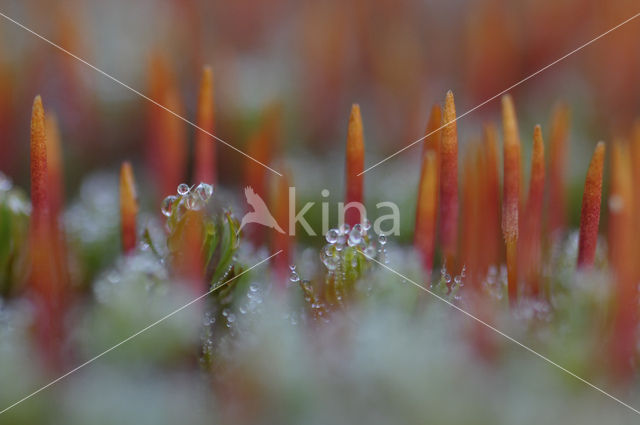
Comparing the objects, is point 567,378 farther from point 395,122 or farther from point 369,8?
point 369,8

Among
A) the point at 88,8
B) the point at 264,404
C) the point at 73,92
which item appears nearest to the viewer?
the point at 264,404

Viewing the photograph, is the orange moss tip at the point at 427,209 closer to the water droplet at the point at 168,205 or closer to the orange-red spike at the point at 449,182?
the orange-red spike at the point at 449,182

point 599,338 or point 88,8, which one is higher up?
point 88,8

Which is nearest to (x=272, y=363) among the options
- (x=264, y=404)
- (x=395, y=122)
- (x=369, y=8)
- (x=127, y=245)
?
(x=264, y=404)

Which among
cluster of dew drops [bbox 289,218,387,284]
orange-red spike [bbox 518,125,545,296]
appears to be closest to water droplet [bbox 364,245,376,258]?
cluster of dew drops [bbox 289,218,387,284]

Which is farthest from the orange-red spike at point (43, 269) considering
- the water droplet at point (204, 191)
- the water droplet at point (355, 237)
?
the water droplet at point (355, 237)

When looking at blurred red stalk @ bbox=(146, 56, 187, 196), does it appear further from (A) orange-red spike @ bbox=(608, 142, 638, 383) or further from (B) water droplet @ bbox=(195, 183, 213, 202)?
(A) orange-red spike @ bbox=(608, 142, 638, 383)

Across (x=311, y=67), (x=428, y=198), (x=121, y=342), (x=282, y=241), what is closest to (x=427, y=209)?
(x=428, y=198)
